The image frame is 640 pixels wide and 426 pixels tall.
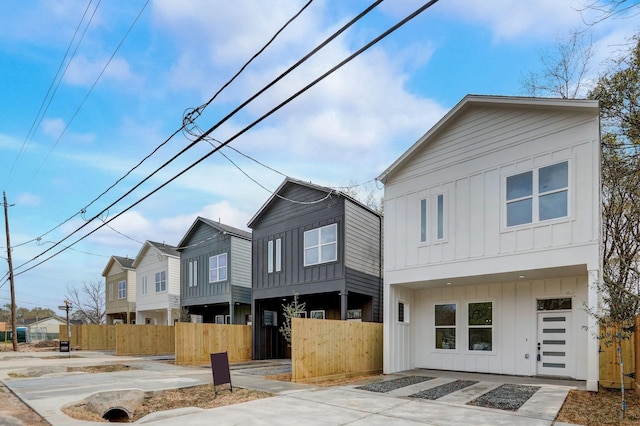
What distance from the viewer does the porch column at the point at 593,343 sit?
952cm

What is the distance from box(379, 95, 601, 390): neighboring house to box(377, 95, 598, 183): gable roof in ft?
0.11

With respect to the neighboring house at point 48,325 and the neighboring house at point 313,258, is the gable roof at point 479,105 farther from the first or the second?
the neighboring house at point 48,325

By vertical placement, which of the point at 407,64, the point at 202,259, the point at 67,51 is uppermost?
the point at 67,51

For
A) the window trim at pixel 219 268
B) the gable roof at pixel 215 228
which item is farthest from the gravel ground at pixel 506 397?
the gable roof at pixel 215 228

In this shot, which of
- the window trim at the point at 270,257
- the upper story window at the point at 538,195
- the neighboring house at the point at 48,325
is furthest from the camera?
the neighboring house at the point at 48,325

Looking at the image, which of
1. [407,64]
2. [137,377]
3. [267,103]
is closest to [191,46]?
[267,103]

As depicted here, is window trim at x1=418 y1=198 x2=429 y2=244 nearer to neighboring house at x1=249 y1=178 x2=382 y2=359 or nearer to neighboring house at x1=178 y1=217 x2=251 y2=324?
neighboring house at x1=249 y1=178 x2=382 y2=359

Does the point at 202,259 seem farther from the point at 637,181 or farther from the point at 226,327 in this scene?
the point at 637,181

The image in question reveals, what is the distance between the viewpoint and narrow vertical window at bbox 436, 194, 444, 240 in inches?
499

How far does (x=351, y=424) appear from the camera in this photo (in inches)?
275

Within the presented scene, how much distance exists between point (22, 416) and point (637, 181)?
18.1 m

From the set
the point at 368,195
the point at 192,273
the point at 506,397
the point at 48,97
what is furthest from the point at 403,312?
the point at 368,195

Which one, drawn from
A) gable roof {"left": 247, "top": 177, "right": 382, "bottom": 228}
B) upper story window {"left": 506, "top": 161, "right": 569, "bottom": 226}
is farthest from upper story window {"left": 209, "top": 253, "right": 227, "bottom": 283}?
upper story window {"left": 506, "top": 161, "right": 569, "bottom": 226}

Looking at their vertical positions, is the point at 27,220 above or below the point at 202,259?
above
